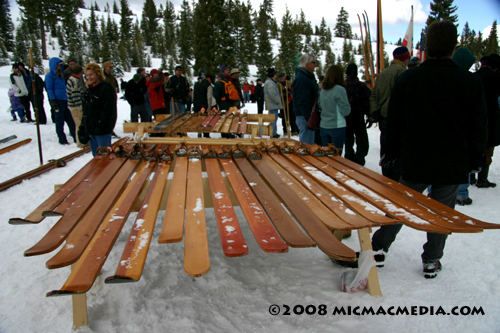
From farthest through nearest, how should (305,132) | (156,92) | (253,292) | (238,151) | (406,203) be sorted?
(156,92), (305,132), (238,151), (253,292), (406,203)

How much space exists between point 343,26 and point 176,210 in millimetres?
111619

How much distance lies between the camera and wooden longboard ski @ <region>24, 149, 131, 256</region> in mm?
1391

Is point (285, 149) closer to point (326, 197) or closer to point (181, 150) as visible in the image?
point (181, 150)

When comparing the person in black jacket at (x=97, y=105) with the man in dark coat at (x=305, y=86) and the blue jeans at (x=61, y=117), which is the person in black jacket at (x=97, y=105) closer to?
the man in dark coat at (x=305, y=86)

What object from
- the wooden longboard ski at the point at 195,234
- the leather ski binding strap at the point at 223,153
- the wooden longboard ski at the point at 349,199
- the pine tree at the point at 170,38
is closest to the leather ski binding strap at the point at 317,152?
the wooden longboard ski at the point at 349,199

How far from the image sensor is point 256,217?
5.56 feet

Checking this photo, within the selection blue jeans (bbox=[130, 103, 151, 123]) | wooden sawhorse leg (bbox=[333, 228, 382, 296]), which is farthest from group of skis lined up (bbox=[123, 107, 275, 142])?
wooden sawhorse leg (bbox=[333, 228, 382, 296])

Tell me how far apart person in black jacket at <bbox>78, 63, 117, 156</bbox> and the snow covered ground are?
67.2 inches

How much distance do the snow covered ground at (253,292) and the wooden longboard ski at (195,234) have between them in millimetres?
686

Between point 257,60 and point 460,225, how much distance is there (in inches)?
2234

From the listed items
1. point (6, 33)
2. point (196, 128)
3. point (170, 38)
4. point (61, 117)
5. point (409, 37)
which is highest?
point (170, 38)

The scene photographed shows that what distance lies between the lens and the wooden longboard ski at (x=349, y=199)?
167 centimetres

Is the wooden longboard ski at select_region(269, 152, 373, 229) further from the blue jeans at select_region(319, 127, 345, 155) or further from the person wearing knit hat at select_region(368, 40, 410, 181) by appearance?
the person wearing knit hat at select_region(368, 40, 410, 181)

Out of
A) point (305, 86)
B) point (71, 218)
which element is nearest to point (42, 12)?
point (305, 86)
